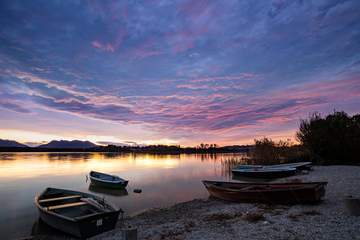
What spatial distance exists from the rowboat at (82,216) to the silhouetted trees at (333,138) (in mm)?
23707

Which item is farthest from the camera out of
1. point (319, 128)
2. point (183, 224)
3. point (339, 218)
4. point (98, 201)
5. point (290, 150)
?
point (290, 150)

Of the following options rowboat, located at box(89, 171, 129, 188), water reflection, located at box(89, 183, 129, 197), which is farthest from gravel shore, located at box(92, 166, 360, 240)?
rowboat, located at box(89, 171, 129, 188)

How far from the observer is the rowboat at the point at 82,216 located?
315 inches

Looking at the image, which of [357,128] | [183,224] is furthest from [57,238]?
[357,128]

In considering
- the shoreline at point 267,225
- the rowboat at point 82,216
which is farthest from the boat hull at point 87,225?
the shoreline at point 267,225

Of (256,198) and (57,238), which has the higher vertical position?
(256,198)

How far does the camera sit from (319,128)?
25.2 metres

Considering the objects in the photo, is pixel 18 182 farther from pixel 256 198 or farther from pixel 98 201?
pixel 256 198

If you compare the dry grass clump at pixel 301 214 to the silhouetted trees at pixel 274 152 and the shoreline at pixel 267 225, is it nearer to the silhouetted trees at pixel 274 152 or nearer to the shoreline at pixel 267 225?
the shoreline at pixel 267 225

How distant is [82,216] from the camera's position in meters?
8.56

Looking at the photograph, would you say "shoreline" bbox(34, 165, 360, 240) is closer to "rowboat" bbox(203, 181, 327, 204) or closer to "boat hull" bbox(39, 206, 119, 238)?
"boat hull" bbox(39, 206, 119, 238)

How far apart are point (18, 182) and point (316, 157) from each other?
32105 millimetres

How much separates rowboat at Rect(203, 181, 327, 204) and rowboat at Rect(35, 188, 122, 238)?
20.2ft

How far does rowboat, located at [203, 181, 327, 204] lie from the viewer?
31.4ft
